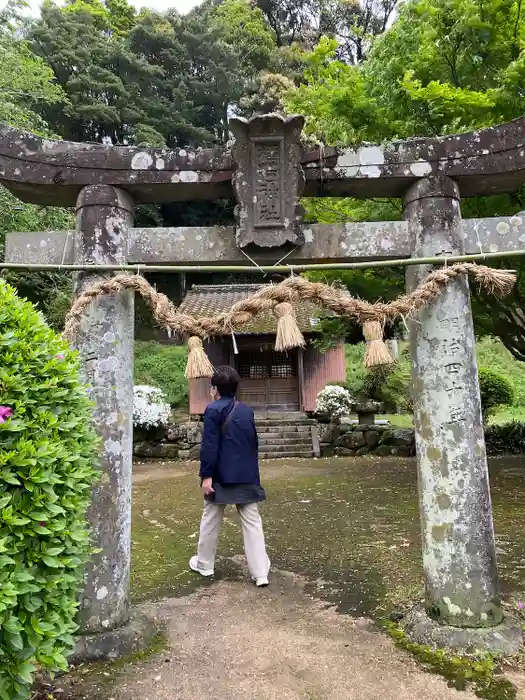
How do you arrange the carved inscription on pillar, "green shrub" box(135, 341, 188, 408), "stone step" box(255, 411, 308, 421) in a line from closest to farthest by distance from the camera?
the carved inscription on pillar, "stone step" box(255, 411, 308, 421), "green shrub" box(135, 341, 188, 408)

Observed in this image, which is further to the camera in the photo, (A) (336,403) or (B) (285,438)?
(B) (285,438)

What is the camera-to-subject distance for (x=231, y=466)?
467 cm

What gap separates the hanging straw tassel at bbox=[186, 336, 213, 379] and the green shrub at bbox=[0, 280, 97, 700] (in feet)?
3.67

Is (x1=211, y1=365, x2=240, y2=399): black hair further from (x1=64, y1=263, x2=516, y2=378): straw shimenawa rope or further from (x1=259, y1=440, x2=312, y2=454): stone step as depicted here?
(x1=259, y1=440, x2=312, y2=454): stone step

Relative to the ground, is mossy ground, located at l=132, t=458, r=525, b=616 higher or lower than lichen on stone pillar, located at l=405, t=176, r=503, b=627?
lower

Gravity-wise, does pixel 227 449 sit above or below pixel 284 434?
above

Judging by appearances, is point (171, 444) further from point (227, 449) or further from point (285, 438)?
point (227, 449)

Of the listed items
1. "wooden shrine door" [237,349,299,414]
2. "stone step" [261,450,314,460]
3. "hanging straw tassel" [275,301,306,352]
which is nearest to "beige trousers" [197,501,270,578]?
"hanging straw tassel" [275,301,306,352]

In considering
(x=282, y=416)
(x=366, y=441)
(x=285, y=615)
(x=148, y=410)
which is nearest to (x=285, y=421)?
(x=282, y=416)

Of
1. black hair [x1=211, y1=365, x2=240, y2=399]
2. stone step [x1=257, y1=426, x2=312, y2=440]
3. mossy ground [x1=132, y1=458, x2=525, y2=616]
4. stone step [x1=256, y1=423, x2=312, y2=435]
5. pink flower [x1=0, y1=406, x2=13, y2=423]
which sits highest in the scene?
black hair [x1=211, y1=365, x2=240, y2=399]

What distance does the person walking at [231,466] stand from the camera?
4680 mm

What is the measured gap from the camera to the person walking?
468cm

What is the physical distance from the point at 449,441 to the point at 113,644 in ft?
9.18

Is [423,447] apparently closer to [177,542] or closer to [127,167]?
[127,167]
